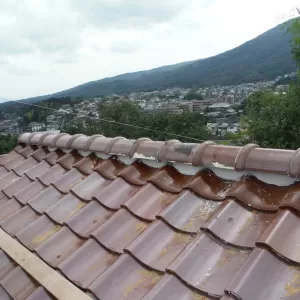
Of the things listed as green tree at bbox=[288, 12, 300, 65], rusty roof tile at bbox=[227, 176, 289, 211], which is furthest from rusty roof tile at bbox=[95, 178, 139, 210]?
green tree at bbox=[288, 12, 300, 65]

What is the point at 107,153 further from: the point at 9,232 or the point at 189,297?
the point at 189,297

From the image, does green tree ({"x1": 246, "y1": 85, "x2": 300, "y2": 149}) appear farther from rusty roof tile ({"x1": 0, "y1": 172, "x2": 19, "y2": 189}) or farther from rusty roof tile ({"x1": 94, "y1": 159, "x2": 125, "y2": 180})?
rusty roof tile ({"x1": 94, "y1": 159, "x2": 125, "y2": 180})

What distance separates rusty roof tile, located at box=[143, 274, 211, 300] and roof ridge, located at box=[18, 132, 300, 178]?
0.75m

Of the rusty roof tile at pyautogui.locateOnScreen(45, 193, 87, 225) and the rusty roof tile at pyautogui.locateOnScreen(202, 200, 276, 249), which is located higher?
the rusty roof tile at pyautogui.locateOnScreen(202, 200, 276, 249)

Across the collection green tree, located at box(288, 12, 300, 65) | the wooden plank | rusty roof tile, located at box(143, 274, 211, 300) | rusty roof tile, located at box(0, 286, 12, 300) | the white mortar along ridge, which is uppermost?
green tree, located at box(288, 12, 300, 65)

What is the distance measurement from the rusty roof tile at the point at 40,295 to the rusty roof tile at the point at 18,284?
0.05 meters

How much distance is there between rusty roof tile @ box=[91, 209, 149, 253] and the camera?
1776 millimetres

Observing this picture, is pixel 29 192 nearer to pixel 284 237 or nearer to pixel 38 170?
pixel 38 170

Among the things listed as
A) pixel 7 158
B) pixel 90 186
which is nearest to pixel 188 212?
pixel 90 186

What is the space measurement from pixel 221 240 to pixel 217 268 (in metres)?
0.15

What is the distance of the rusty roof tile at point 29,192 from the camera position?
8.98 feet

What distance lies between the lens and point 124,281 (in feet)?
4.97

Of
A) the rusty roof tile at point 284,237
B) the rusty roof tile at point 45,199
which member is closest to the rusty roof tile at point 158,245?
the rusty roof tile at point 284,237

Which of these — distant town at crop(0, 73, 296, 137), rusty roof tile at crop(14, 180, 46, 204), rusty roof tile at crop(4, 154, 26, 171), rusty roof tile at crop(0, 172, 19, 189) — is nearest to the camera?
rusty roof tile at crop(14, 180, 46, 204)
